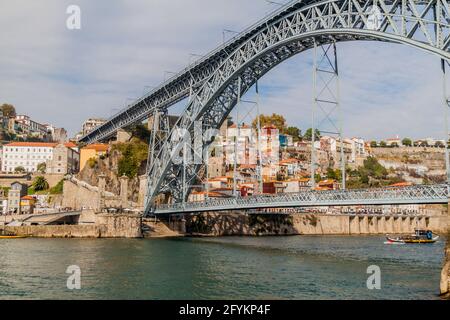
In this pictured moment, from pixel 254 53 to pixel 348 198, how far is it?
16.4 meters

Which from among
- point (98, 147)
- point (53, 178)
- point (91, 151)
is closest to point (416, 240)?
point (98, 147)

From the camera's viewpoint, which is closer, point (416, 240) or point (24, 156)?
point (416, 240)

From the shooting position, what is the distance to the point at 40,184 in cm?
7531

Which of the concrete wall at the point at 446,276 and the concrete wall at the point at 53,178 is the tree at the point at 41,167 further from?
the concrete wall at the point at 446,276

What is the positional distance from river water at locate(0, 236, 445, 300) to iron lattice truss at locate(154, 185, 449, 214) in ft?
11.2

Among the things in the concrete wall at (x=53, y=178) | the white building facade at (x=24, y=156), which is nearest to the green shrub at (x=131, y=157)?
the concrete wall at (x=53, y=178)

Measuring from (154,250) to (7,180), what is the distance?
158 ft

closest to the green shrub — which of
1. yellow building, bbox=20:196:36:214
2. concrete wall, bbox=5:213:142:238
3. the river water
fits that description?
yellow building, bbox=20:196:36:214

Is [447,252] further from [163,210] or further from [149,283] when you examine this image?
[163,210]

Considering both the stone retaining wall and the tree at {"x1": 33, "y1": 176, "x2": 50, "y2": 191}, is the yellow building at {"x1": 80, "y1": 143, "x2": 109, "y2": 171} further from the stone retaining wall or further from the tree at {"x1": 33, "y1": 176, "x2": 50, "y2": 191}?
the stone retaining wall

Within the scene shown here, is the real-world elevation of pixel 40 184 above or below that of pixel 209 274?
above

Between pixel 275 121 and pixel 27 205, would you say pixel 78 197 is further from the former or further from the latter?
pixel 275 121

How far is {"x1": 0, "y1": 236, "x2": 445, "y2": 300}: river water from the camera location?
63.7ft
